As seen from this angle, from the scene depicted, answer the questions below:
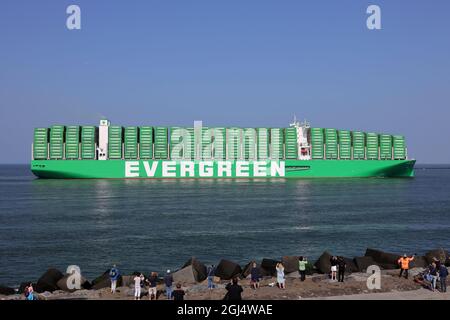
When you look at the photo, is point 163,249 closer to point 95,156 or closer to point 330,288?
point 330,288

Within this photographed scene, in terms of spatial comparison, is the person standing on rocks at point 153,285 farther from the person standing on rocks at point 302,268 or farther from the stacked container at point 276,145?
the stacked container at point 276,145

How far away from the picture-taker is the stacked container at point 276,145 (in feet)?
339

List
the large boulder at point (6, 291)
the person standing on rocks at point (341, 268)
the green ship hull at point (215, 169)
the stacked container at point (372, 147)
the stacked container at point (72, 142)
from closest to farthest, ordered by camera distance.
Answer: the person standing on rocks at point (341, 268), the large boulder at point (6, 291), the stacked container at point (72, 142), the green ship hull at point (215, 169), the stacked container at point (372, 147)

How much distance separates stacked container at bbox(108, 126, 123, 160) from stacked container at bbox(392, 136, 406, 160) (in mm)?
65256

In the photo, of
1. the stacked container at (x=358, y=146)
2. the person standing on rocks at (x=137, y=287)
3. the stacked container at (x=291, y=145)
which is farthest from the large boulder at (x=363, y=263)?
the stacked container at (x=358, y=146)

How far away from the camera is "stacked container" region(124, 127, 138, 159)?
96562 mm

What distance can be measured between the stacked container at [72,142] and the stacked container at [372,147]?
66.5m

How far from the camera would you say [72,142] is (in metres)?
93.3

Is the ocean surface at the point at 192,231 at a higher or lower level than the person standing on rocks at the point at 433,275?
lower

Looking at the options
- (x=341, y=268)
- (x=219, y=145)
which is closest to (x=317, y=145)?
(x=219, y=145)

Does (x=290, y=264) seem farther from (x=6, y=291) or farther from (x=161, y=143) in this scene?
(x=161, y=143)

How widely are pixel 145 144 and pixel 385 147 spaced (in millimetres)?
57038

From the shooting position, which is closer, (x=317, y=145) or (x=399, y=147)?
(x=317, y=145)

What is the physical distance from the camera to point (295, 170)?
102 m
